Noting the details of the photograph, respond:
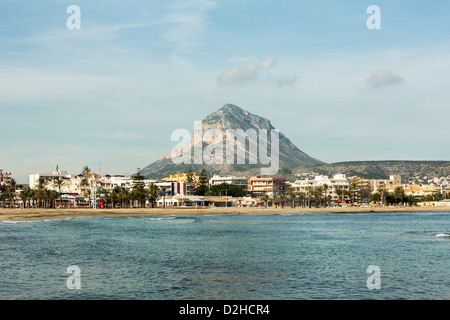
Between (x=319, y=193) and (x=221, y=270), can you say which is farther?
(x=319, y=193)

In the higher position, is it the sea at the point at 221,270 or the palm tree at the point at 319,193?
the palm tree at the point at 319,193

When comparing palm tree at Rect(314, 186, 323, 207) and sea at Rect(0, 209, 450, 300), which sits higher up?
palm tree at Rect(314, 186, 323, 207)

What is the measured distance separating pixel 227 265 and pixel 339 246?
18053mm

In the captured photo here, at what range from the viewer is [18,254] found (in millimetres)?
40469

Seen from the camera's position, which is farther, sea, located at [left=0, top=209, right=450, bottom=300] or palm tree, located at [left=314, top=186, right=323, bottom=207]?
palm tree, located at [left=314, top=186, right=323, bottom=207]

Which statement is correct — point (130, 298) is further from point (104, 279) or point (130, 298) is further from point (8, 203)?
point (8, 203)

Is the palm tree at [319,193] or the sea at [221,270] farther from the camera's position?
the palm tree at [319,193]

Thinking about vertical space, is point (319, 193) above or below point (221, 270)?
above

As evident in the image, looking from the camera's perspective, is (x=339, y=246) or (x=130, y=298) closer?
(x=130, y=298)
